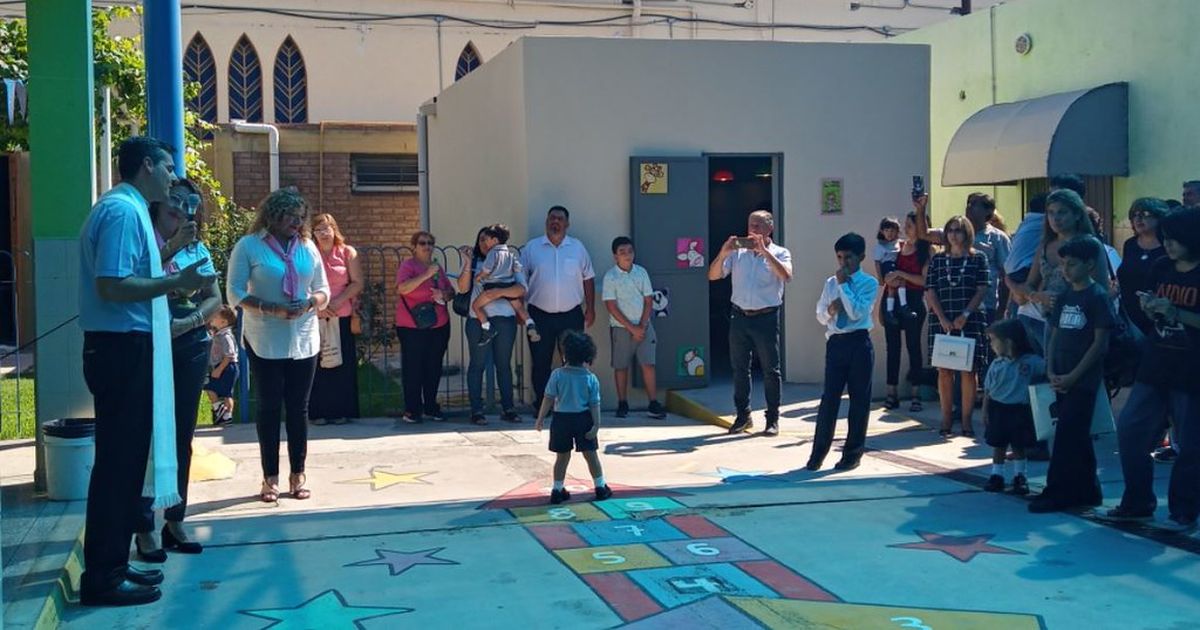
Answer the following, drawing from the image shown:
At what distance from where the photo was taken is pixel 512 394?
1157cm

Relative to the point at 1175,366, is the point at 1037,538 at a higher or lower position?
lower

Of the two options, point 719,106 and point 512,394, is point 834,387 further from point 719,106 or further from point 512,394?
point 719,106

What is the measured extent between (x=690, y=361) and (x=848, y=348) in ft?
11.8

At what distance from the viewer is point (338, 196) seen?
19422 millimetres

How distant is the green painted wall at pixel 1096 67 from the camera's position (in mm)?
14367

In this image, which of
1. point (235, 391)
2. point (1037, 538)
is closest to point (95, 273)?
point (1037, 538)

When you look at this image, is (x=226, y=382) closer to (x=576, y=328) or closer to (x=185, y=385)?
(x=576, y=328)

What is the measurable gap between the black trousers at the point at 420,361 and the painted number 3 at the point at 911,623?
649cm

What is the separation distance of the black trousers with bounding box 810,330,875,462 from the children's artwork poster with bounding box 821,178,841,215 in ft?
13.3

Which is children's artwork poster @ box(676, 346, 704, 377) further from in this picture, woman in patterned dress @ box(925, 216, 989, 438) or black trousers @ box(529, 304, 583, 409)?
woman in patterned dress @ box(925, 216, 989, 438)

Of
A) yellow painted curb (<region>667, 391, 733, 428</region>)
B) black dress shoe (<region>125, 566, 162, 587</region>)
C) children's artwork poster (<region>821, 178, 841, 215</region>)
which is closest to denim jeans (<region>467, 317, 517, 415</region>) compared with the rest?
yellow painted curb (<region>667, 391, 733, 428</region>)

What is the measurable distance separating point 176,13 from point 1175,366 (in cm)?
656

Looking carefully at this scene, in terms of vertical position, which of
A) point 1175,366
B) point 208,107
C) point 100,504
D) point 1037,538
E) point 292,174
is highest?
point 208,107

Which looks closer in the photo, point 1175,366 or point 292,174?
point 1175,366
